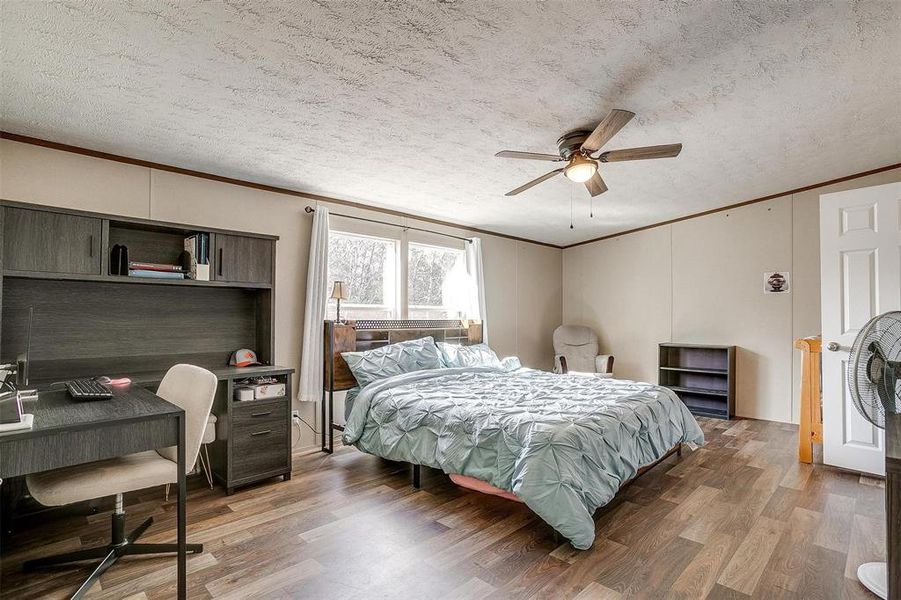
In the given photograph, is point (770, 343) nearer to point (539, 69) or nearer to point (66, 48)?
point (539, 69)

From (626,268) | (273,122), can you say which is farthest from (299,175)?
(626,268)

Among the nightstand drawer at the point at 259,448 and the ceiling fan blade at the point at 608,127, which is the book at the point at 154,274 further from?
the ceiling fan blade at the point at 608,127

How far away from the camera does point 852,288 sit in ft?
11.3

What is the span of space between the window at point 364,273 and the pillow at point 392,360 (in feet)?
1.76

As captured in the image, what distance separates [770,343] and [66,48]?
6397mm

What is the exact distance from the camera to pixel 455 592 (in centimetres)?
202

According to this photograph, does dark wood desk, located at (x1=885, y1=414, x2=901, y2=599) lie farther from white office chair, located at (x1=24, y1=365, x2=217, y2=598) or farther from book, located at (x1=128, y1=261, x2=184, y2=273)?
book, located at (x1=128, y1=261, x2=184, y2=273)

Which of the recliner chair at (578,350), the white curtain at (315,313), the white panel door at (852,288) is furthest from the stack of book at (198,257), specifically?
the white panel door at (852,288)

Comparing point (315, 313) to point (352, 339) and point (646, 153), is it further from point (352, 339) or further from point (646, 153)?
point (646, 153)

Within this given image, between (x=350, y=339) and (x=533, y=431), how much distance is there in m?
2.23

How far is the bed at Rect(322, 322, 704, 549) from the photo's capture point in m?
2.40

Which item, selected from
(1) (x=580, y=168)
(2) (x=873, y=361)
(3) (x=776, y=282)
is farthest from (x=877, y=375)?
(3) (x=776, y=282)

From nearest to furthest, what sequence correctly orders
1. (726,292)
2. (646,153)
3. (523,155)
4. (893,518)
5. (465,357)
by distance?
(893,518) → (646,153) → (523,155) → (465,357) → (726,292)

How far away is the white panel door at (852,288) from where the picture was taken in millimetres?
3299
